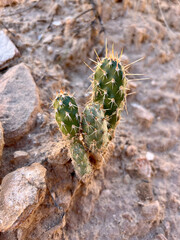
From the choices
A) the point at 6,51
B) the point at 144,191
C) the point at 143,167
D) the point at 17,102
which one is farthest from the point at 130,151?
the point at 6,51

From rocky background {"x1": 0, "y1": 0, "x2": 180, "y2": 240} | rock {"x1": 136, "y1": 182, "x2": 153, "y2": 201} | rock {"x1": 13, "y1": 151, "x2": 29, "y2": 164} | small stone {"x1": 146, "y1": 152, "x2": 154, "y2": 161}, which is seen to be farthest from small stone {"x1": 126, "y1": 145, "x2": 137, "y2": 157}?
rock {"x1": 13, "y1": 151, "x2": 29, "y2": 164}

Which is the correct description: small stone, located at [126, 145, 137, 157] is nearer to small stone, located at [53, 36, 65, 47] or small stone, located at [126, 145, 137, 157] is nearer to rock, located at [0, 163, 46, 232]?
rock, located at [0, 163, 46, 232]

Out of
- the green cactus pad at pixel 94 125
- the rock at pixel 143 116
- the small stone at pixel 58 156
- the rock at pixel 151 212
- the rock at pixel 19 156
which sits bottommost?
the rock at pixel 151 212

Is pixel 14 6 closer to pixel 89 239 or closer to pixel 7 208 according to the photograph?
pixel 7 208

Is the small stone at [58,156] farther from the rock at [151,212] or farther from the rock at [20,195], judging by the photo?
the rock at [151,212]

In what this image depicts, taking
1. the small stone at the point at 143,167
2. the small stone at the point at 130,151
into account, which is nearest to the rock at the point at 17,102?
the small stone at the point at 130,151

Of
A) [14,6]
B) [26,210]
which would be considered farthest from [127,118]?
[14,6]
